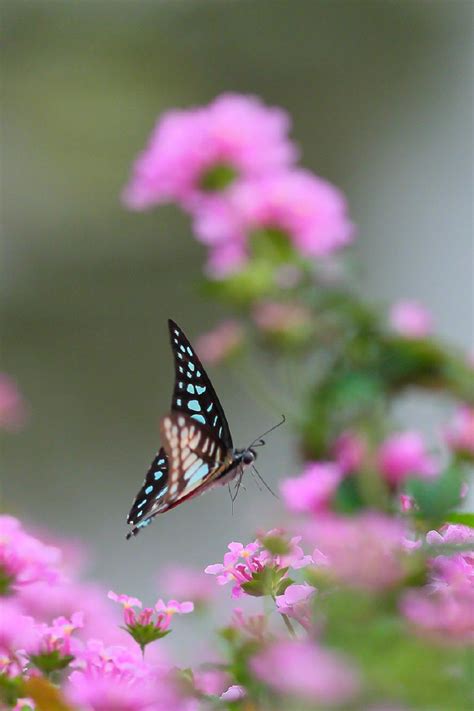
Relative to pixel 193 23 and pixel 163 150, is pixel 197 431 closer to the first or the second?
pixel 163 150

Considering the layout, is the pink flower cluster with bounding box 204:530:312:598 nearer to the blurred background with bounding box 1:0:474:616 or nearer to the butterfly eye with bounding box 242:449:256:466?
the butterfly eye with bounding box 242:449:256:466

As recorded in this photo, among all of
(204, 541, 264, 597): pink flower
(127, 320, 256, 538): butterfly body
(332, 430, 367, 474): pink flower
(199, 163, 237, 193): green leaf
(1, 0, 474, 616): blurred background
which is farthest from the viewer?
(1, 0, 474, 616): blurred background

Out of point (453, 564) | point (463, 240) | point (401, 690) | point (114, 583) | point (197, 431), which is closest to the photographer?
point (401, 690)

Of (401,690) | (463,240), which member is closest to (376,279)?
(463,240)

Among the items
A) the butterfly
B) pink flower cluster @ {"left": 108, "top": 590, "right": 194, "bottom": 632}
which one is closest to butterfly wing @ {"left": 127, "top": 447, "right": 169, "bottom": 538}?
the butterfly

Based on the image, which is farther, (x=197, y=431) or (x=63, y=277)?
(x=63, y=277)

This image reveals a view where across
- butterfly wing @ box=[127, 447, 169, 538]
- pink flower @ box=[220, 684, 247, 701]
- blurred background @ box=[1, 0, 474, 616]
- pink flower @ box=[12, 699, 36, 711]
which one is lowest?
pink flower @ box=[220, 684, 247, 701]

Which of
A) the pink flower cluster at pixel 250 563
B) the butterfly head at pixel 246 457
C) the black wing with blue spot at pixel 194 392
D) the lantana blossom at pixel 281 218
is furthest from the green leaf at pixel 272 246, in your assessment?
the butterfly head at pixel 246 457

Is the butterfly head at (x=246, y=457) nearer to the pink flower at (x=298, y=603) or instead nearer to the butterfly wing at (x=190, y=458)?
the butterfly wing at (x=190, y=458)

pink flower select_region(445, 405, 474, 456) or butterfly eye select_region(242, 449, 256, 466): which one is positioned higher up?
butterfly eye select_region(242, 449, 256, 466)
